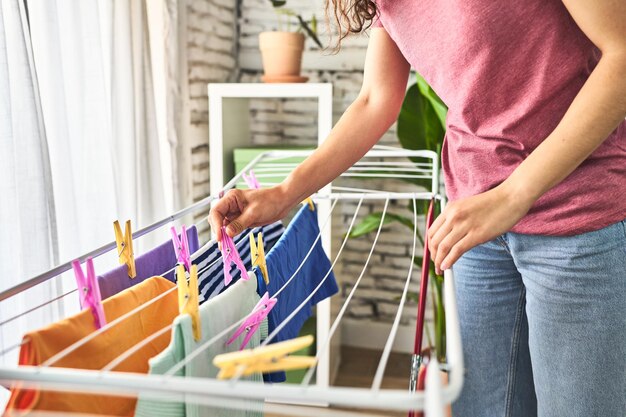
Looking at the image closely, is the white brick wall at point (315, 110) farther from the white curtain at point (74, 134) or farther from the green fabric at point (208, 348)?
the green fabric at point (208, 348)

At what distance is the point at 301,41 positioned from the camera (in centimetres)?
251

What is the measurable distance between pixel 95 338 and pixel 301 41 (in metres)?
1.94

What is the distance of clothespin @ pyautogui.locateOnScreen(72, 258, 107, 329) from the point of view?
80 centimetres

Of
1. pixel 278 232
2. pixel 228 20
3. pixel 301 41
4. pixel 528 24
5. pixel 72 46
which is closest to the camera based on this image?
pixel 528 24

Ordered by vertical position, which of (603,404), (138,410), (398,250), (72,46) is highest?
(72,46)

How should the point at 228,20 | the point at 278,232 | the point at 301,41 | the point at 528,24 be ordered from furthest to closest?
1. the point at 228,20
2. the point at 301,41
3. the point at 278,232
4. the point at 528,24

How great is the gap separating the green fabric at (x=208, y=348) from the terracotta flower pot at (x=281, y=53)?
5.40ft

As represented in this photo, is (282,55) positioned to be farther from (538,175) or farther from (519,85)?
(538,175)

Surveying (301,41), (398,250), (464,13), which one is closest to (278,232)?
(464,13)

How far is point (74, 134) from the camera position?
172cm

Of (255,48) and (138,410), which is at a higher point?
(255,48)

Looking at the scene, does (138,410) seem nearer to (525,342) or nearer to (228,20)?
(525,342)

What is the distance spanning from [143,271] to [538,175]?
0.64 meters

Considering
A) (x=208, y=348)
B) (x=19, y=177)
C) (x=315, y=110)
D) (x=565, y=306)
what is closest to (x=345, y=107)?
(x=315, y=110)
